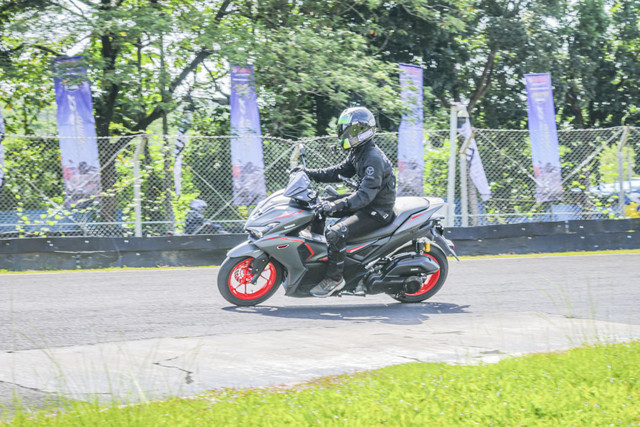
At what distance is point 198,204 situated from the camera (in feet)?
42.4

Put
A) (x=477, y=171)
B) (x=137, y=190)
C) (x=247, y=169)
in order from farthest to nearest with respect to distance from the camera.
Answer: (x=477, y=171) → (x=247, y=169) → (x=137, y=190)

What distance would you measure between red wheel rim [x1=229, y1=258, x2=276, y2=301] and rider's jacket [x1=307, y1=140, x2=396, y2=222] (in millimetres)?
1067

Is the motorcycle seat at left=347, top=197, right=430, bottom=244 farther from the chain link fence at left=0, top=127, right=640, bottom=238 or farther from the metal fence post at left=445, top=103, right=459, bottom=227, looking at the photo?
the metal fence post at left=445, top=103, right=459, bottom=227

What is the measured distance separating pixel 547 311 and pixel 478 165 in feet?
23.7

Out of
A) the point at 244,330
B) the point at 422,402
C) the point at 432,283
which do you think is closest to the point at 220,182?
the point at 432,283

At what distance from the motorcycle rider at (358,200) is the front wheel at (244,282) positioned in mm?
444

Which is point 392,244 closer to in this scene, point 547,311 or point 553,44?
point 547,311

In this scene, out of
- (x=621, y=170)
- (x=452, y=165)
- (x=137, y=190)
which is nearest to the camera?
(x=137, y=190)

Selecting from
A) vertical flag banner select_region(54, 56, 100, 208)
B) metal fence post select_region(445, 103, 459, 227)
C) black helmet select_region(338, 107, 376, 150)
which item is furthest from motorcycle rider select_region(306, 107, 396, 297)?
vertical flag banner select_region(54, 56, 100, 208)

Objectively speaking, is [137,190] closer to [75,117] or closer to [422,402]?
[75,117]

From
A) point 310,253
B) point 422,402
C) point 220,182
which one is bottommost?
point 422,402

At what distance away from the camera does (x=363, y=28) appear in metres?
18.7

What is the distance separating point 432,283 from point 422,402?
4031 millimetres

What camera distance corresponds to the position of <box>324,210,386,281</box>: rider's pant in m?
7.71
